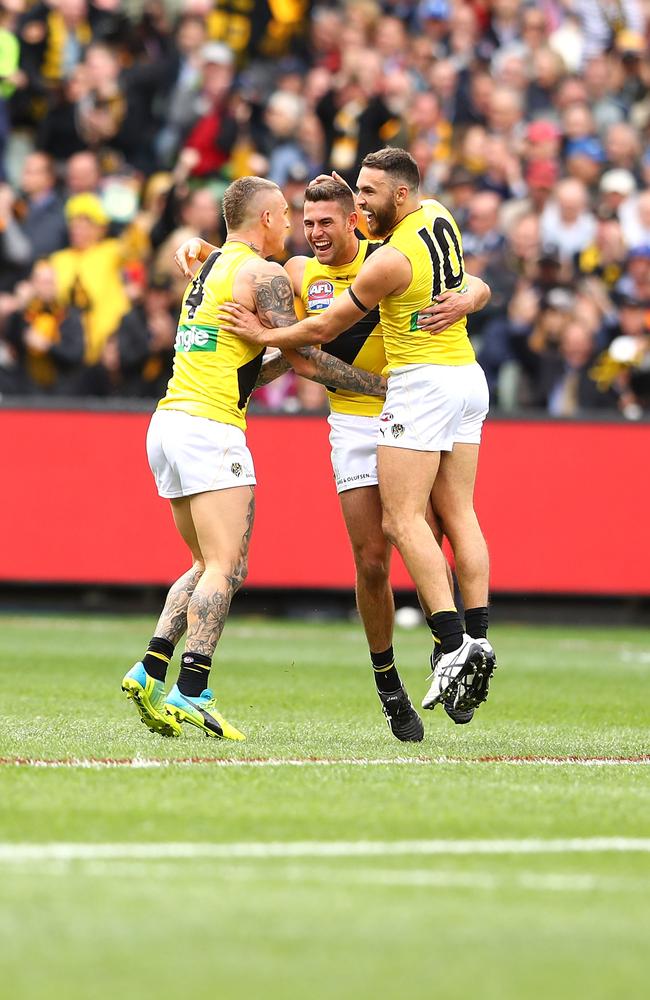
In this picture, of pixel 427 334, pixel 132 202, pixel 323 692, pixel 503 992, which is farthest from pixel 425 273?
pixel 132 202

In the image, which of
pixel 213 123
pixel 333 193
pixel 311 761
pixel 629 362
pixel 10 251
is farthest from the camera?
pixel 213 123

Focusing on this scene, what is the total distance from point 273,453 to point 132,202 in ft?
9.58

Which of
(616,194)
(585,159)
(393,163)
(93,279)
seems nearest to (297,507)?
(93,279)

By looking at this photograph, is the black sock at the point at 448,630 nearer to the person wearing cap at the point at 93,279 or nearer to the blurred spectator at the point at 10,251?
the person wearing cap at the point at 93,279

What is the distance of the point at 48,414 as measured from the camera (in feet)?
58.0

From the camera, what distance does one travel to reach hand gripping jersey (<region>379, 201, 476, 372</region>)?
8883 mm

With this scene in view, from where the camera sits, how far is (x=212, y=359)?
898 cm

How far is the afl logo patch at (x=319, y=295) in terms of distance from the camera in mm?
9305

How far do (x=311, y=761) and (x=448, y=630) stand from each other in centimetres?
115

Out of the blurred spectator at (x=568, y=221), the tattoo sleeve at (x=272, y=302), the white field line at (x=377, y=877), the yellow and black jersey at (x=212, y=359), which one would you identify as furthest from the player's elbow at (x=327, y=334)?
the blurred spectator at (x=568, y=221)

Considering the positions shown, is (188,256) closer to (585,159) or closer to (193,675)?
(193,675)

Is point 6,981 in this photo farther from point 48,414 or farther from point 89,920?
point 48,414

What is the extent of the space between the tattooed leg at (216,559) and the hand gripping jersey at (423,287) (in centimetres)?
102

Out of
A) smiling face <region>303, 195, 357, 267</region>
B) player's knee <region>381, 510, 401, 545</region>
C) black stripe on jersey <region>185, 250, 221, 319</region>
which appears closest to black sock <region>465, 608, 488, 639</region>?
player's knee <region>381, 510, 401, 545</region>
